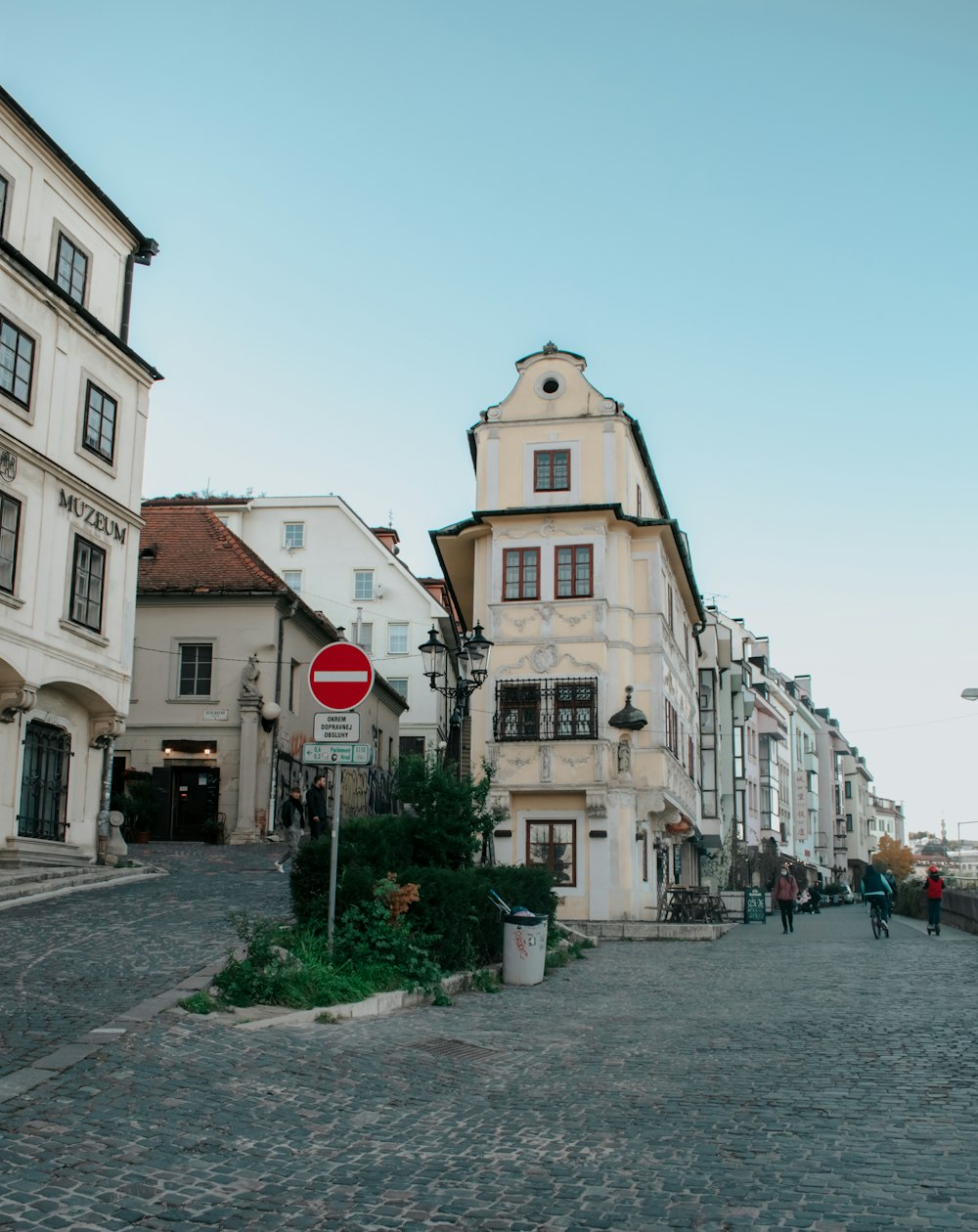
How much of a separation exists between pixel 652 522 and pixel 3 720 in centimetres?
1720

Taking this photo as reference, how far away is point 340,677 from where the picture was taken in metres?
12.5

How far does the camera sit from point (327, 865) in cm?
1435

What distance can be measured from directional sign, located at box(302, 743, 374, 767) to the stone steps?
7.56 m

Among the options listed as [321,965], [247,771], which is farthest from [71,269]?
[321,965]

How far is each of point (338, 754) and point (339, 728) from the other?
0.33 m

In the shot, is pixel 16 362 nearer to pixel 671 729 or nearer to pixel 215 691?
pixel 215 691

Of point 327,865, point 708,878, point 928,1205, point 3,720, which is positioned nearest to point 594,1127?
point 928,1205

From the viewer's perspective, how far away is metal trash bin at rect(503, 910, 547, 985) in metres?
16.0

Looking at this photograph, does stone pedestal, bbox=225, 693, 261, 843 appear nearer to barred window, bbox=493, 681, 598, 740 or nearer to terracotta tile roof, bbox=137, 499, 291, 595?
terracotta tile roof, bbox=137, 499, 291, 595

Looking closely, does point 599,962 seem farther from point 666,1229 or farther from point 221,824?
point 221,824

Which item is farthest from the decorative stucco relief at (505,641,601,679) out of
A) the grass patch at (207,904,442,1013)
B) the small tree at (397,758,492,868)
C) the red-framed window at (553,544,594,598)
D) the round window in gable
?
the grass patch at (207,904,442,1013)

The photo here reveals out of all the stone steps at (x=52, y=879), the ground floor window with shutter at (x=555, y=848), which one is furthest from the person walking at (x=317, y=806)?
the ground floor window with shutter at (x=555, y=848)

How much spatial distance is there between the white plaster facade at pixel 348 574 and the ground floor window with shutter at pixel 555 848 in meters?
23.5

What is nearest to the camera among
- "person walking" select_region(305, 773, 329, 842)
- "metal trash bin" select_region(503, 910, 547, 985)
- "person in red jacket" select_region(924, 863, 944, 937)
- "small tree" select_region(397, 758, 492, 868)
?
"metal trash bin" select_region(503, 910, 547, 985)
